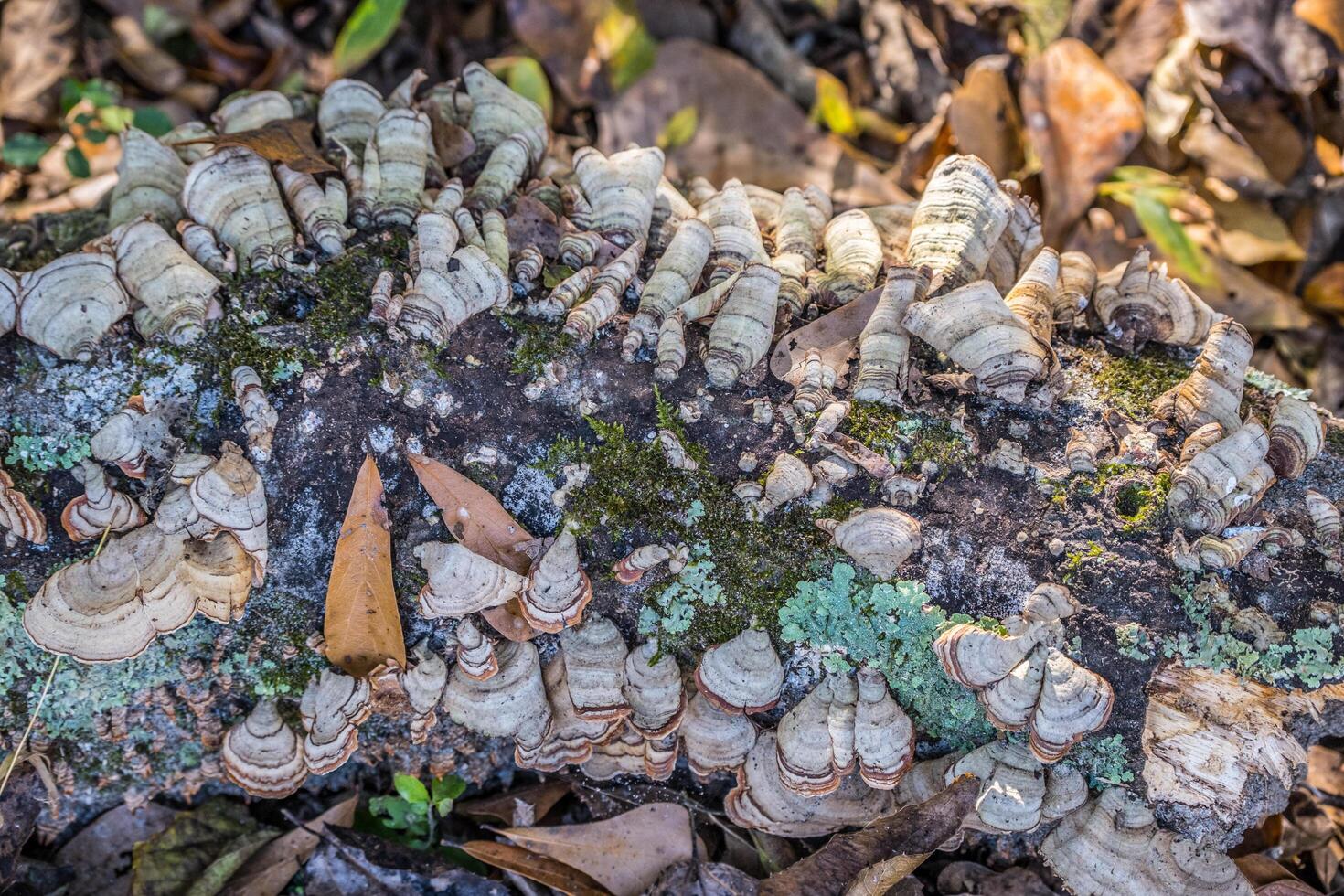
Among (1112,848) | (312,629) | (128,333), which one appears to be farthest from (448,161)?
(1112,848)

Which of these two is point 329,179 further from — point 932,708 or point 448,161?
point 932,708

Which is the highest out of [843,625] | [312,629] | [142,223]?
[142,223]

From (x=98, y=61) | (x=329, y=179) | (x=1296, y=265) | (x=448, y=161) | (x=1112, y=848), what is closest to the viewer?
(x=1112, y=848)

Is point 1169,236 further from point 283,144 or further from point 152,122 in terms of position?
point 152,122

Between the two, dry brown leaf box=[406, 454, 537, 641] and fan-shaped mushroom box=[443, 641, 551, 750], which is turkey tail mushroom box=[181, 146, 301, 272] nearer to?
dry brown leaf box=[406, 454, 537, 641]

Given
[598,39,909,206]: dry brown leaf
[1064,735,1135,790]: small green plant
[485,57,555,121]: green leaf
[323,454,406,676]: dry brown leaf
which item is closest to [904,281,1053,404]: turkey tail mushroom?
[1064,735,1135,790]: small green plant

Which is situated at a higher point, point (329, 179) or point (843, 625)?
point (329, 179)

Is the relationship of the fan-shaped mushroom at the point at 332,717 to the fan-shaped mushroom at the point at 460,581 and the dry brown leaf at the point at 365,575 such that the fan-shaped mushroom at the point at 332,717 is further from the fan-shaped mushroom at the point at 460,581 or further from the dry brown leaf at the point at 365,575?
the fan-shaped mushroom at the point at 460,581

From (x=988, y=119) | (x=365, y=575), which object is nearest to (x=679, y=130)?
(x=988, y=119)
